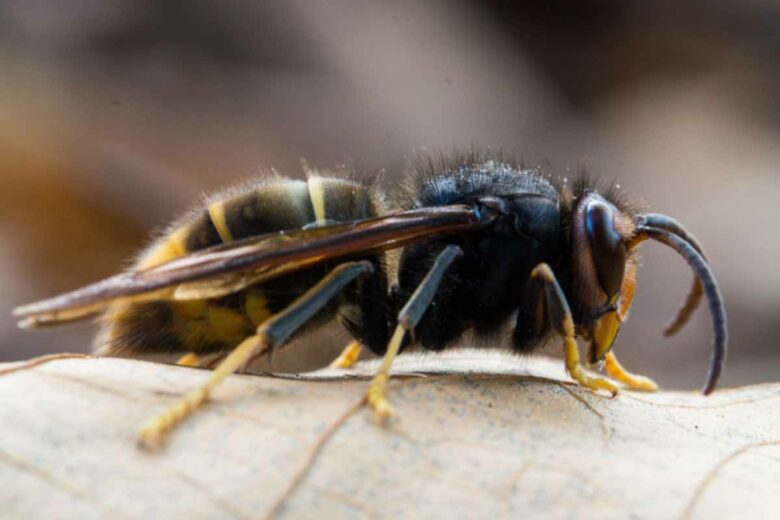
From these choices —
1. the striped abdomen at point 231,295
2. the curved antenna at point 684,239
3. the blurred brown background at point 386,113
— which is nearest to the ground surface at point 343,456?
the striped abdomen at point 231,295

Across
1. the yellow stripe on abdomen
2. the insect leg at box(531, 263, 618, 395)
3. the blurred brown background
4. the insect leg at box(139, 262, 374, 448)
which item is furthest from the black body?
the blurred brown background

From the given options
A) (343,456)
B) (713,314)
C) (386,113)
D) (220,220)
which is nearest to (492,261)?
(713,314)

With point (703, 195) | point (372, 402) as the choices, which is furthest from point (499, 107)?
point (372, 402)

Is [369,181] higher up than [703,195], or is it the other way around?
[369,181]

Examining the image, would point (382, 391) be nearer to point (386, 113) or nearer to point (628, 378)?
point (628, 378)

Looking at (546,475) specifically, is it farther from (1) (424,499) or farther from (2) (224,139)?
(2) (224,139)

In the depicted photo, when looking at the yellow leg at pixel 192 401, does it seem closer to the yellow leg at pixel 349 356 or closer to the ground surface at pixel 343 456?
the ground surface at pixel 343 456
